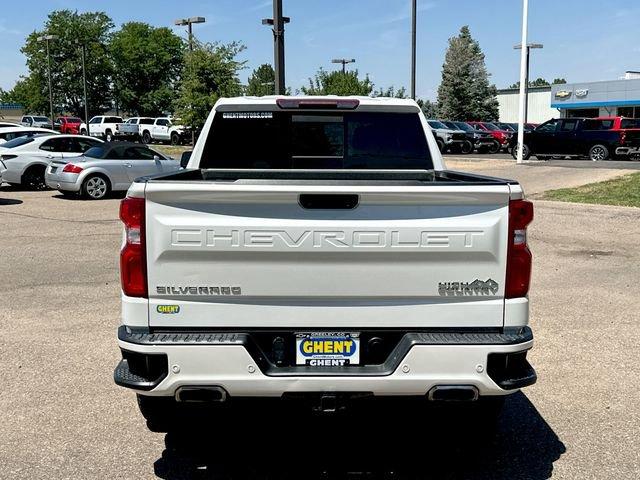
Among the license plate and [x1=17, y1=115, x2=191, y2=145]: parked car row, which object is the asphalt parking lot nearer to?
the license plate

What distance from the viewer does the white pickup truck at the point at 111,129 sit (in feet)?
162

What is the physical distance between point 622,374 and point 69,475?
4022 millimetres

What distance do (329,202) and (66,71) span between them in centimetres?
8963

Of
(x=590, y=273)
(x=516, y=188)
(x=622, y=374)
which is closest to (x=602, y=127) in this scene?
(x=590, y=273)

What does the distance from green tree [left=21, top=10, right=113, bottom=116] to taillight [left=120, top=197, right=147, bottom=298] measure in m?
87.1

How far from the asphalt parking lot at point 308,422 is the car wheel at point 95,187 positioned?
938 centimetres

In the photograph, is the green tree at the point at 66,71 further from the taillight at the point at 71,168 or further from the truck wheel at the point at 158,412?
the truck wheel at the point at 158,412

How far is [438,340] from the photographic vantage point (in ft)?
11.1

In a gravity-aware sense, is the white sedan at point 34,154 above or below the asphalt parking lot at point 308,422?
above

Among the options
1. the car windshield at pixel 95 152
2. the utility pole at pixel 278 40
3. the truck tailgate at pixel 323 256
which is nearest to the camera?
the truck tailgate at pixel 323 256

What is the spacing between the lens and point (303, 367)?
3.42 metres

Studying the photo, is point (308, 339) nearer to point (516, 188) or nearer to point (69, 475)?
point (516, 188)

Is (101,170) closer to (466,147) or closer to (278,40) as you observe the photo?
(278,40)

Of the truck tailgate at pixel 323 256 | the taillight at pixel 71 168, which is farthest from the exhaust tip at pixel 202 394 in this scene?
the taillight at pixel 71 168
